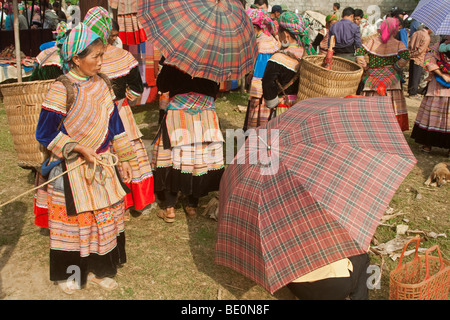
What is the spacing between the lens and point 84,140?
318 cm

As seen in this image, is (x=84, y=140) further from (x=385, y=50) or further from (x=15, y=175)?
(x=385, y=50)

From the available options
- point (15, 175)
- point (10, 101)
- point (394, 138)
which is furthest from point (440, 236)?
point (15, 175)

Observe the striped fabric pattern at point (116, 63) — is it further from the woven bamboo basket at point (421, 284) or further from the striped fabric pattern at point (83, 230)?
the woven bamboo basket at point (421, 284)

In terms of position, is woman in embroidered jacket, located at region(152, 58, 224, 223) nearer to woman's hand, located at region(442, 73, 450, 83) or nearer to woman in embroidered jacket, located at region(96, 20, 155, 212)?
woman in embroidered jacket, located at region(96, 20, 155, 212)

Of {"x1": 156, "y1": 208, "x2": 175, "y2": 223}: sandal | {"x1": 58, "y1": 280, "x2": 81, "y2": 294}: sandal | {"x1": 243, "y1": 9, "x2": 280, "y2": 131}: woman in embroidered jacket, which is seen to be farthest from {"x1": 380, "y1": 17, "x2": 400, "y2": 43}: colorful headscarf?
{"x1": 58, "y1": 280, "x2": 81, "y2": 294}: sandal

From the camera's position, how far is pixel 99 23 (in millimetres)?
3906

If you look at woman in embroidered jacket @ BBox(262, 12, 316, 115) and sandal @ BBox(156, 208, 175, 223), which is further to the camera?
woman in embroidered jacket @ BBox(262, 12, 316, 115)

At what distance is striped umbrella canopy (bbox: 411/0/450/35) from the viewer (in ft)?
18.5

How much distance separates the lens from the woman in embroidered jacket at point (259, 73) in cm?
645

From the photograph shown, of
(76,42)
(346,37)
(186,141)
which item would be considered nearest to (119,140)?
(76,42)

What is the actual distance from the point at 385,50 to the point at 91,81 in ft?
17.9

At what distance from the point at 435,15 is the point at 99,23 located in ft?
14.9

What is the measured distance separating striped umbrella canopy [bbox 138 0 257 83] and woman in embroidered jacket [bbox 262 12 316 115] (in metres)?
1.07

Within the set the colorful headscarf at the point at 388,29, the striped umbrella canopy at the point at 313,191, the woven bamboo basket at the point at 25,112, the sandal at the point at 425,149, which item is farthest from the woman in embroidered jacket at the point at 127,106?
the sandal at the point at 425,149
